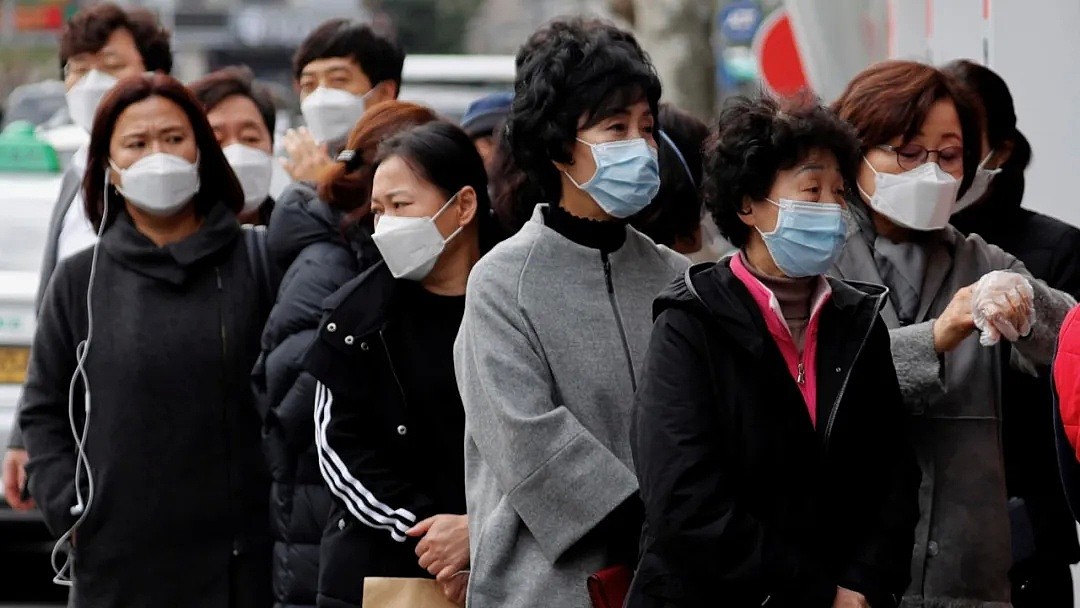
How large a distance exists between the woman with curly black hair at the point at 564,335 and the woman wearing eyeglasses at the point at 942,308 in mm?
519

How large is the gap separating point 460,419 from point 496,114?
186 cm

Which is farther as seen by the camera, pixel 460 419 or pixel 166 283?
pixel 166 283

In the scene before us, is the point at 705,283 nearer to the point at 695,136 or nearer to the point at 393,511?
the point at 393,511

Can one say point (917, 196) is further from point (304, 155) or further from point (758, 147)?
point (304, 155)

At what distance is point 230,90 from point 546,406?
10.1 ft

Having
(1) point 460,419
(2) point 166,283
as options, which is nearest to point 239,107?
(2) point 166,283

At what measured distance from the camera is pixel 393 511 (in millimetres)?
4684

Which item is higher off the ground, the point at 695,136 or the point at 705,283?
the point at 705,283

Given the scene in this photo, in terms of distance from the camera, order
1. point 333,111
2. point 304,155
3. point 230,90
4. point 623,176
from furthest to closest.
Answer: point 230,90
point 333,111
point 304,155
point 623,176

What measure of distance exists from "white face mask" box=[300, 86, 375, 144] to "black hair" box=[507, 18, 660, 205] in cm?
230

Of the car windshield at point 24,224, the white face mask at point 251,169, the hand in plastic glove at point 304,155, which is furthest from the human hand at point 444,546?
the car windshield at point 24,224

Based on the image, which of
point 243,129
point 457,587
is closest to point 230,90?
point 243,129

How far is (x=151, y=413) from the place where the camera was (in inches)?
214

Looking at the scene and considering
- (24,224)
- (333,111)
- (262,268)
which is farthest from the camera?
(24,224)
